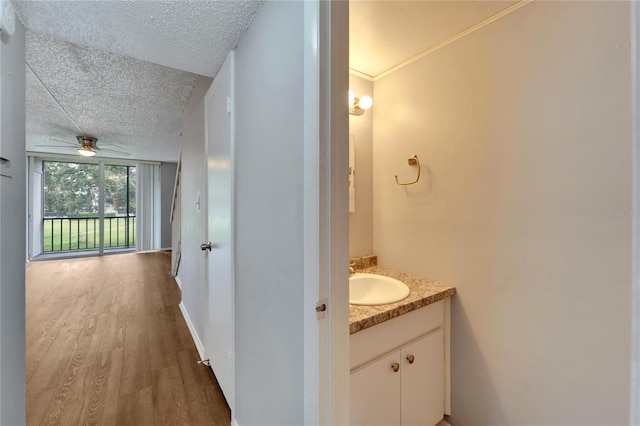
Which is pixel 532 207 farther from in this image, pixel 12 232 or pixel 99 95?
pixel 99 95

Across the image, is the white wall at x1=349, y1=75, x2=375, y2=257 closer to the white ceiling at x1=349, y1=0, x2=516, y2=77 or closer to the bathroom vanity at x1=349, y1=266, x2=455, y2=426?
the white ceiling at x1=349, y1=0, x2=516, y2=77

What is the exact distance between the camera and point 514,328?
1176 millimetres

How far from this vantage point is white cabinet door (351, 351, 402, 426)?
40.4 inches

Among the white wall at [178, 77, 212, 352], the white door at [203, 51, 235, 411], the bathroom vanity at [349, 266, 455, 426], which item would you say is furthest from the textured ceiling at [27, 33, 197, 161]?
the bathroom vanity at [349, 266, 455, 426]

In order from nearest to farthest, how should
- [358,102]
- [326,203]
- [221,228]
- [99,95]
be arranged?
[326,203], [221,228], [358,102], [99,95]

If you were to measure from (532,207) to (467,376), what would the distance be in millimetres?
918

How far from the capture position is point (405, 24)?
1.27m

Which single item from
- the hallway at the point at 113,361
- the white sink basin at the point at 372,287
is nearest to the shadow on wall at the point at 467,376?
the white sink basin at the point at 372,287

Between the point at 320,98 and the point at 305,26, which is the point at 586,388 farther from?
the point at 305,26

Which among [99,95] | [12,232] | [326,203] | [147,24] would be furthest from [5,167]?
[99,95]

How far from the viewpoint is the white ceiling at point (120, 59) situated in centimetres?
107

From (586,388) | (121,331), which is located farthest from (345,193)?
(121,331)

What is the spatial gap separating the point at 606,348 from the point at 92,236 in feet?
25.4

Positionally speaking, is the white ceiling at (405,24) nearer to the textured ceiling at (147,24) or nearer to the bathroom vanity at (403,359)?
the textured ceiling at (147,24)
